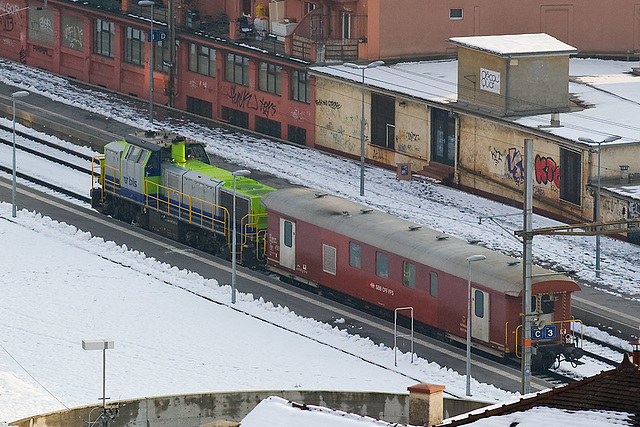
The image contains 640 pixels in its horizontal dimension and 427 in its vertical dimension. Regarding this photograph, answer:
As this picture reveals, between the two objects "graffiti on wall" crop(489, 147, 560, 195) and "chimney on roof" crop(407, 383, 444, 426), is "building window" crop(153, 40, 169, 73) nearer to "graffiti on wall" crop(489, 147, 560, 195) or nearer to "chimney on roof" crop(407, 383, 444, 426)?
"graffiti on wall" crop(489, 147, 560, 195)

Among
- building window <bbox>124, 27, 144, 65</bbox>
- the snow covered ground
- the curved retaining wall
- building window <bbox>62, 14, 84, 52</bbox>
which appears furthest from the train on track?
building window <bbox>62, 14, 84, 52</bbox>

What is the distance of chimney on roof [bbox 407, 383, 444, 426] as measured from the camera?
30.7 metres

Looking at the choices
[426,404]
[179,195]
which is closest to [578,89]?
[179,195]

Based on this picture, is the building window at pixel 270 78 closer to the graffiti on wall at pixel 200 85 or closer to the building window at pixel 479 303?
the graffiti on wall at pixel 200 85

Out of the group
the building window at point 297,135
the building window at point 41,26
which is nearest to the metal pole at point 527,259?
the building window at point 297,135

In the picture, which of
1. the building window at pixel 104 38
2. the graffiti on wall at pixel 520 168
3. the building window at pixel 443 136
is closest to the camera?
the graffiti on wall at pixel 520 168

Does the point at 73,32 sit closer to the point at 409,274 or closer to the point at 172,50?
the point at 172,50

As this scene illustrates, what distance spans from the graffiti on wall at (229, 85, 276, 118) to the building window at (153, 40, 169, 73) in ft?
18.0

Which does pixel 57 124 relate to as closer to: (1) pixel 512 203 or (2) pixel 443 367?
(1) pixel 512 203

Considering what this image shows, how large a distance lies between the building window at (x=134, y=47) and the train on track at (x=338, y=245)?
19727mm

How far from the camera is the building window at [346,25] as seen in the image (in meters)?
74.8

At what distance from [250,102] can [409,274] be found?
30672 millimetres

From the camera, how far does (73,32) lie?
8669 centimetres

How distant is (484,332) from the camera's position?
45.3 m
